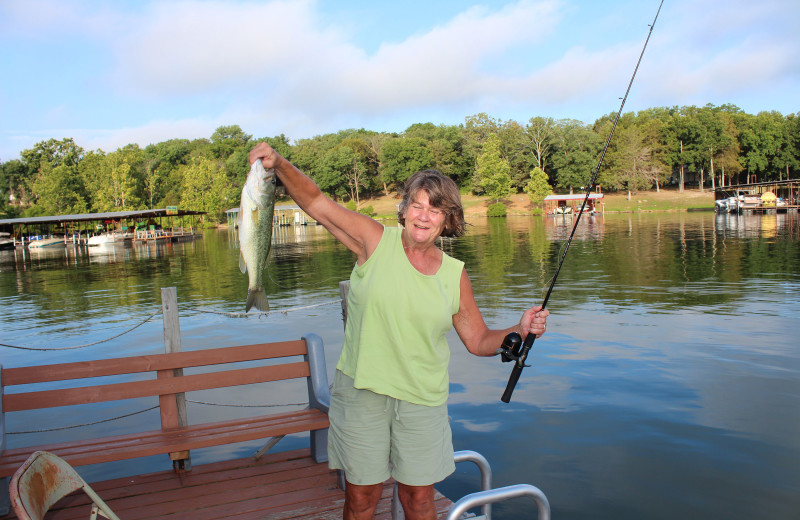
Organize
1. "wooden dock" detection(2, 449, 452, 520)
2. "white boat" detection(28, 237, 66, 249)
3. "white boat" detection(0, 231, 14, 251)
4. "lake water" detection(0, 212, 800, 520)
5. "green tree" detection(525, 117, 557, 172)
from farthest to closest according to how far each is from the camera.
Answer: "green tree" detection(525, 117, 557, 172) < "white boat" detection(28, 237, 66, 249) < "white boat" detection(0, 231, 14, 251) < "lake water" detection(0, 212, 800, 520) < "wooden dock" detection(2, 449, 452, 520)

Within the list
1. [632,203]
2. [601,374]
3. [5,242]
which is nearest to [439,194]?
[601,374]

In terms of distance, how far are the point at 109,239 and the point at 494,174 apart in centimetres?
5132

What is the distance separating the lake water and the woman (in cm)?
110

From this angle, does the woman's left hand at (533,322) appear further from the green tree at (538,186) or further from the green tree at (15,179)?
the green tree at (15,179)

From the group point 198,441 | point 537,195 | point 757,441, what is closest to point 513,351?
point 198,441

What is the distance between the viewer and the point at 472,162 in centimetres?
10225

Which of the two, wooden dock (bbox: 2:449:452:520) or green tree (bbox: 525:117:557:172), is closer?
wooden dock (bbox: 2:449:452:520)

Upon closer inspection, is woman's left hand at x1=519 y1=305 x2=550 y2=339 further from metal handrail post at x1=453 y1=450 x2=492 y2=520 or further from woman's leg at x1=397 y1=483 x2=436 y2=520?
woman's leg at x1=397 y1=483 x2=436 y2=520

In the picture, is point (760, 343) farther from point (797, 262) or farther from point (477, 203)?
point (477, 203)

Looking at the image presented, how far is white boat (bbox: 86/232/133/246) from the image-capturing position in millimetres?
59787

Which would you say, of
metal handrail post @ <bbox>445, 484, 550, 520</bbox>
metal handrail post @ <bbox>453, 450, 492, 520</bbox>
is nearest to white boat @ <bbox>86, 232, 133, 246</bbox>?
metal handrail post @ <bbox>453, 450, 492, 520</bbox>

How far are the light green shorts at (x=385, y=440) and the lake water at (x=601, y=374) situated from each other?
1.30 metres

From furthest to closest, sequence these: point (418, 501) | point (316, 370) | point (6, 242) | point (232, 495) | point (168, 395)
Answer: point (6, 242), point (316, 370), point (168, 395), point (232, 495), point (418, 501)

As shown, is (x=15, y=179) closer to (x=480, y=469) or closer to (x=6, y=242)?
(x=6, y=242)
